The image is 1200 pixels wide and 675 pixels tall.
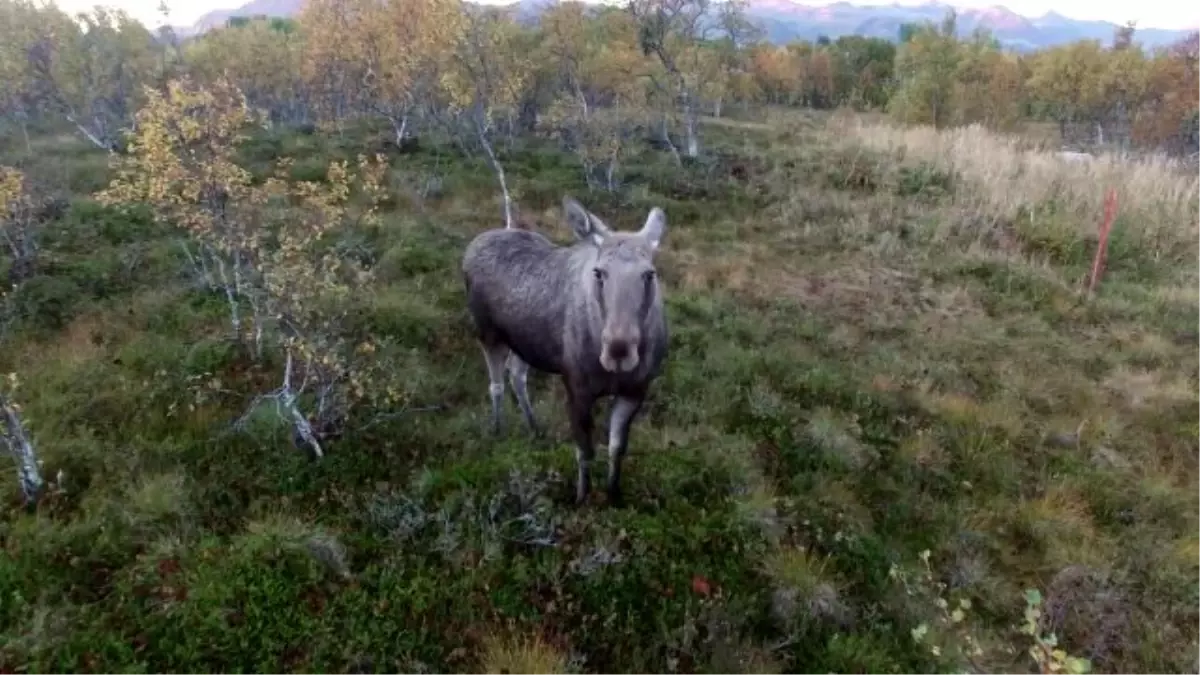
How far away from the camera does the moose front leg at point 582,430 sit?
6.10 m

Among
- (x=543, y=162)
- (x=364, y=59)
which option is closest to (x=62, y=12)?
(x=364, y=59)

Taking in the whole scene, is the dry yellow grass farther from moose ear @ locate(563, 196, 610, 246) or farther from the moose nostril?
moose ear @ locate(563, 196, 610, 246)

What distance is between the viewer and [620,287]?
508 centimetres

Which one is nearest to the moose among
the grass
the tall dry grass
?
the grass

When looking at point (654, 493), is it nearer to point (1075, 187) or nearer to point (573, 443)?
point (573, 443)

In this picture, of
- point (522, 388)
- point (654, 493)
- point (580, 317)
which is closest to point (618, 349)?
point (580, 317)

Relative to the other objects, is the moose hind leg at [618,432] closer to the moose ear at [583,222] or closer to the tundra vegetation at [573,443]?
the tundra vegetation at [573,443]

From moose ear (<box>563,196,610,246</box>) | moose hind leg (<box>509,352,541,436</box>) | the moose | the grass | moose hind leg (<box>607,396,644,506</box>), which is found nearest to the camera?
the grass

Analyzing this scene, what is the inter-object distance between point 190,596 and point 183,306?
5.85m

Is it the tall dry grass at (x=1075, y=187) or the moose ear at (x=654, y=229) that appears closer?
the moose ear at (x=654, y=229)

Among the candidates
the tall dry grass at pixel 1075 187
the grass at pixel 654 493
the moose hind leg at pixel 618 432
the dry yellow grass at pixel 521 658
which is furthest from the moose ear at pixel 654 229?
the tall dry grass at pixel 1075 187

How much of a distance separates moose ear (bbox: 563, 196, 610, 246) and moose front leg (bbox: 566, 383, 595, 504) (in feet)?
4.50

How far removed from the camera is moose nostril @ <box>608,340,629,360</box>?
4949 mm

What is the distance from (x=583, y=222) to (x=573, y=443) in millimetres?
2688
